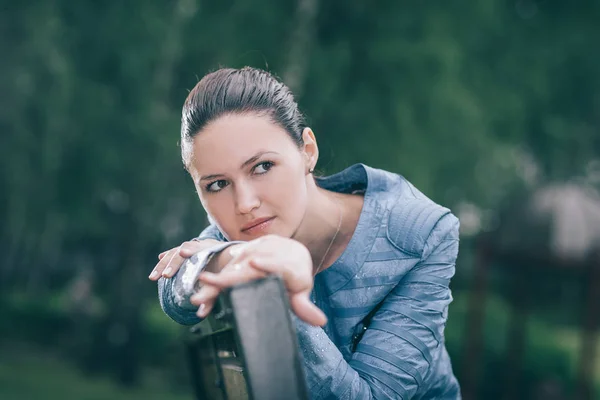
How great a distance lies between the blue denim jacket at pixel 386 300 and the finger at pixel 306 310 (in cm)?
35

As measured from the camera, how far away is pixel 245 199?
177cm

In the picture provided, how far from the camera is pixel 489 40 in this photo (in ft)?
30.0

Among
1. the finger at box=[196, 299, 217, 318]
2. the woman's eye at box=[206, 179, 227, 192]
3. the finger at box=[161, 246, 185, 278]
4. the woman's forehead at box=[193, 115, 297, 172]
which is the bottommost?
the finger at box=[196, 299, 217, 318]

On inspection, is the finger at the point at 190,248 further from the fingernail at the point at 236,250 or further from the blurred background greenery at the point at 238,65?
the blurred background greenery at the point at 238,65

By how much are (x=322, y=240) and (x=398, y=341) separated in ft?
1.75

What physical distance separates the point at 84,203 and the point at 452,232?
705 cm

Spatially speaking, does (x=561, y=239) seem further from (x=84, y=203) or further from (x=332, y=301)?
(x=332, y=301)

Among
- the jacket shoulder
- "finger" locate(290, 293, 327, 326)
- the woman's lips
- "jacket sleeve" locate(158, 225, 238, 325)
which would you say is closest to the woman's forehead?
the woman's lips

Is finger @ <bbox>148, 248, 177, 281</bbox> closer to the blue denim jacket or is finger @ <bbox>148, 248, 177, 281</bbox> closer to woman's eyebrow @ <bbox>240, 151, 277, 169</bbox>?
the blue denim jacket

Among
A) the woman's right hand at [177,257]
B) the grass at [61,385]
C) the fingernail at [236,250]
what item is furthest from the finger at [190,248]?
the grass at [61,385]

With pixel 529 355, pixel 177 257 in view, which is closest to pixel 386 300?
pixel 177 257

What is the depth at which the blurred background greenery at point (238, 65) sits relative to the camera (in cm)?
747

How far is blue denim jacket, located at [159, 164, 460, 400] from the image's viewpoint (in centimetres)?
166

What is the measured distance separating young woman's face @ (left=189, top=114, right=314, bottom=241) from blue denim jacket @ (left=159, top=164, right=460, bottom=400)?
0.84ft
